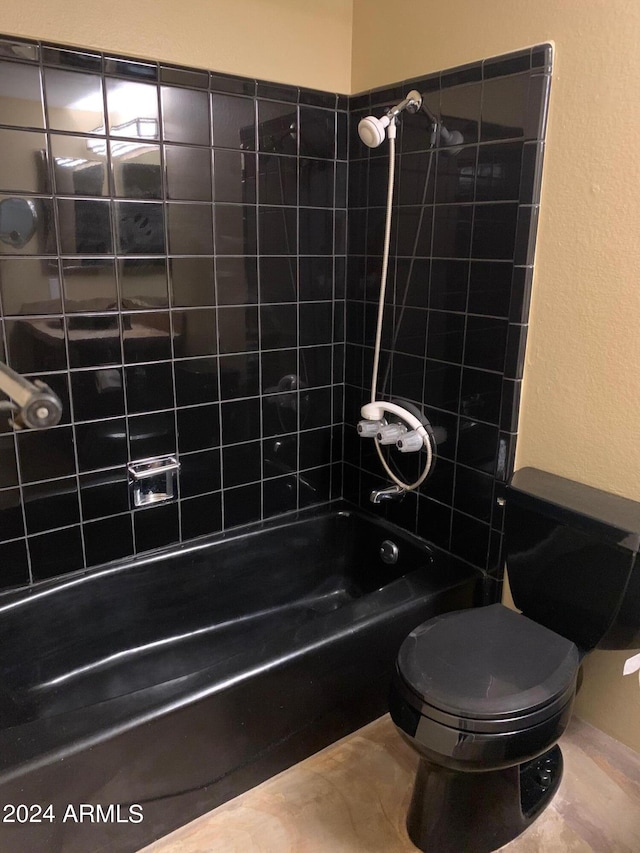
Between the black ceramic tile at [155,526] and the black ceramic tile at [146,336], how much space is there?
489mm

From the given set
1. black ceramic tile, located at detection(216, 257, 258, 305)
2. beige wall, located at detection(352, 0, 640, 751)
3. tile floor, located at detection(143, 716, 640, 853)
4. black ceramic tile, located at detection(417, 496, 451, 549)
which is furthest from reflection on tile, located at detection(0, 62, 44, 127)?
tile floor, located at detection(143, 716, 640, 853)

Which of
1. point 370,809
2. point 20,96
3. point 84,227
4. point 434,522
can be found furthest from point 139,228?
point 370,809

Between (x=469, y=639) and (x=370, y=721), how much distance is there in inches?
20.9

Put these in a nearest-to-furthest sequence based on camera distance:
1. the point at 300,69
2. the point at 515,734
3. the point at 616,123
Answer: the point at 515,734 → the point at 616,123 → the point at 300,69

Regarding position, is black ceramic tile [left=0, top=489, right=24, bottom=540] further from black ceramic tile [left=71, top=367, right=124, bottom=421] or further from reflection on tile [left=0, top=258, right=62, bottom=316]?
reflection on tile [left=0, top=258, right=62, bottom=316]

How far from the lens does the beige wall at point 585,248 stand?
1460 mm

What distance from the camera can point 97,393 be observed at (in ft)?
6.04

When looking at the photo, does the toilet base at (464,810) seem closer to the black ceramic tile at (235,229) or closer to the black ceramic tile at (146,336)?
the black ceramic tile at (146,336)

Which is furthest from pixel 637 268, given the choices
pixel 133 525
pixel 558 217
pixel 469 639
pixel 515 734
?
pixel 133 525

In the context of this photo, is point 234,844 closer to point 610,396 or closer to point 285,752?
point 285,752

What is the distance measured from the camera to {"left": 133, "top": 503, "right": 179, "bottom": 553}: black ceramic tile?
201 cm

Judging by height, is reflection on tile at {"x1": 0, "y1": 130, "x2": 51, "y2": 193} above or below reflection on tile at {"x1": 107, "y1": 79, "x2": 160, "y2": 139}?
below

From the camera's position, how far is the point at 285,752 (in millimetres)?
1646

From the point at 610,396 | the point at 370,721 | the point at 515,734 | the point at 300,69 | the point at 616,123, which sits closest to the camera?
the point at 515,734
